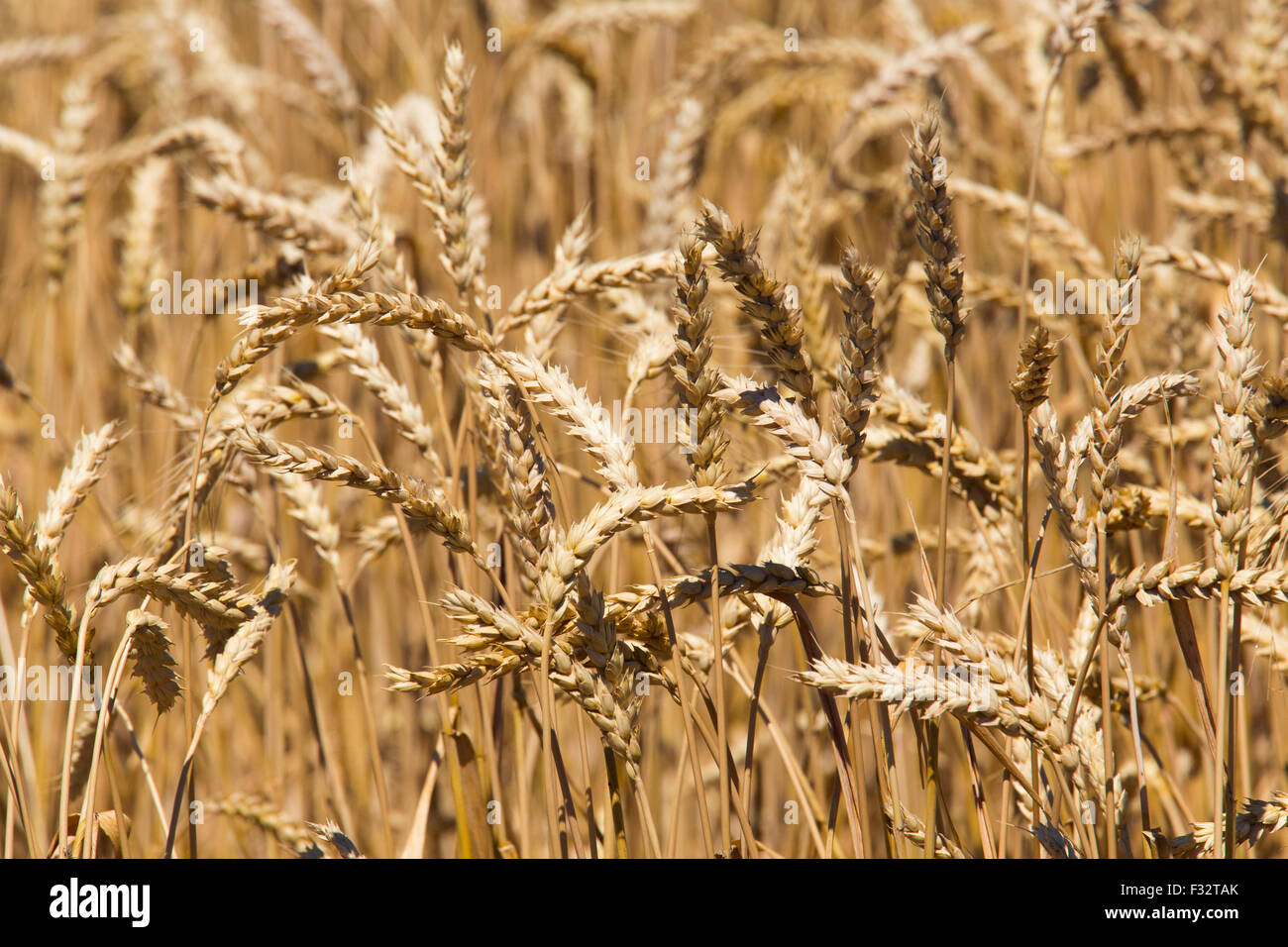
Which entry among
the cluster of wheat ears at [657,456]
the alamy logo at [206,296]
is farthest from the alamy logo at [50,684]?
the alamy logo at [206,296]

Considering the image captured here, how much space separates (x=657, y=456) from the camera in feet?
6.18

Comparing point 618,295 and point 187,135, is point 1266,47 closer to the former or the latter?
point 618,295

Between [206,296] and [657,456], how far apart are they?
104 centimetres

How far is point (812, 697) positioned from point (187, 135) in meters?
1.76

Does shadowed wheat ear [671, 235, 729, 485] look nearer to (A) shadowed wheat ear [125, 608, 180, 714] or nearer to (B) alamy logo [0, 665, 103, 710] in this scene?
(A) shadowed wheat ear [125, 608, 180, 714]

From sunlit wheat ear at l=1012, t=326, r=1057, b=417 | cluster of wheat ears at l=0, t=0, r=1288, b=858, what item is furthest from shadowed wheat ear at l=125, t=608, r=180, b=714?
sunlit wheat ear at l=1012, t=326, r=1057, b=417

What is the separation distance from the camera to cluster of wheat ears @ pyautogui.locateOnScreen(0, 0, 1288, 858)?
90cm

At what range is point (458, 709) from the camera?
1209mm

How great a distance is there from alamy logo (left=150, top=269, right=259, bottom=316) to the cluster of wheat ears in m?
0.04

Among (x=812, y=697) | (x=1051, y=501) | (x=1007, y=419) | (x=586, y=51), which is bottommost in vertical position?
(x=812, y=697)
